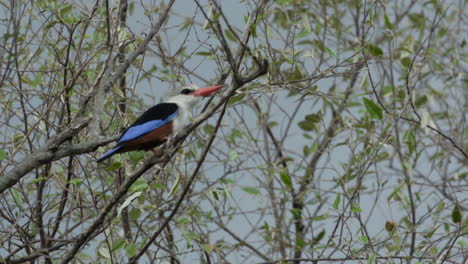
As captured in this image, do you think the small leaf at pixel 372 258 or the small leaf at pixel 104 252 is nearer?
the small leaf at pixel 372 258

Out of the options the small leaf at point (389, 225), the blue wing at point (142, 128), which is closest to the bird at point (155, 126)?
the blue wing at point (142, 128)

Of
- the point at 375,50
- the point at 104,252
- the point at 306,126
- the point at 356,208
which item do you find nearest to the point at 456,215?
the point at 356,208

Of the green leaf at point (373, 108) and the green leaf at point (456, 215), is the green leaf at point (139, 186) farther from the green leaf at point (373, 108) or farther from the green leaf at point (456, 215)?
the green leaf at point (456, 215)

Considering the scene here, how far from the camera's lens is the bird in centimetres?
402

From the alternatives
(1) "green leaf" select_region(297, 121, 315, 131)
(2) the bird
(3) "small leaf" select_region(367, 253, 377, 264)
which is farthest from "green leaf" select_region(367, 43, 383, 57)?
(1) "green leaf" select_region(297, 121, 315, 131)

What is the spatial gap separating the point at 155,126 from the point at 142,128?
7 cm

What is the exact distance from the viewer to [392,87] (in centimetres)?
648

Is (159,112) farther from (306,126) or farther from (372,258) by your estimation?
(306,126)

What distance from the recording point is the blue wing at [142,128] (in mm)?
4015

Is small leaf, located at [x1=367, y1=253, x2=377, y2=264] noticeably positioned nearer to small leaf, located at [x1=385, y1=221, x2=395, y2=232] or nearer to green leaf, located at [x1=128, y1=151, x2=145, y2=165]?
small leaf, located at [x1=385, y1=221, x2=395, y2=232]

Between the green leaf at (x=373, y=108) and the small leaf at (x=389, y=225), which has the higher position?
the green leaf at (x=373, y=108)

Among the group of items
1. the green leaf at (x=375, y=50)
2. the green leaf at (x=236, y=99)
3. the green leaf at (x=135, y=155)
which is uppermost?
the green leaf at (x=375, y=50)

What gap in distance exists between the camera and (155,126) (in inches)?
161

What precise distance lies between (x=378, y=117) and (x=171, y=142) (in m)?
1.44
